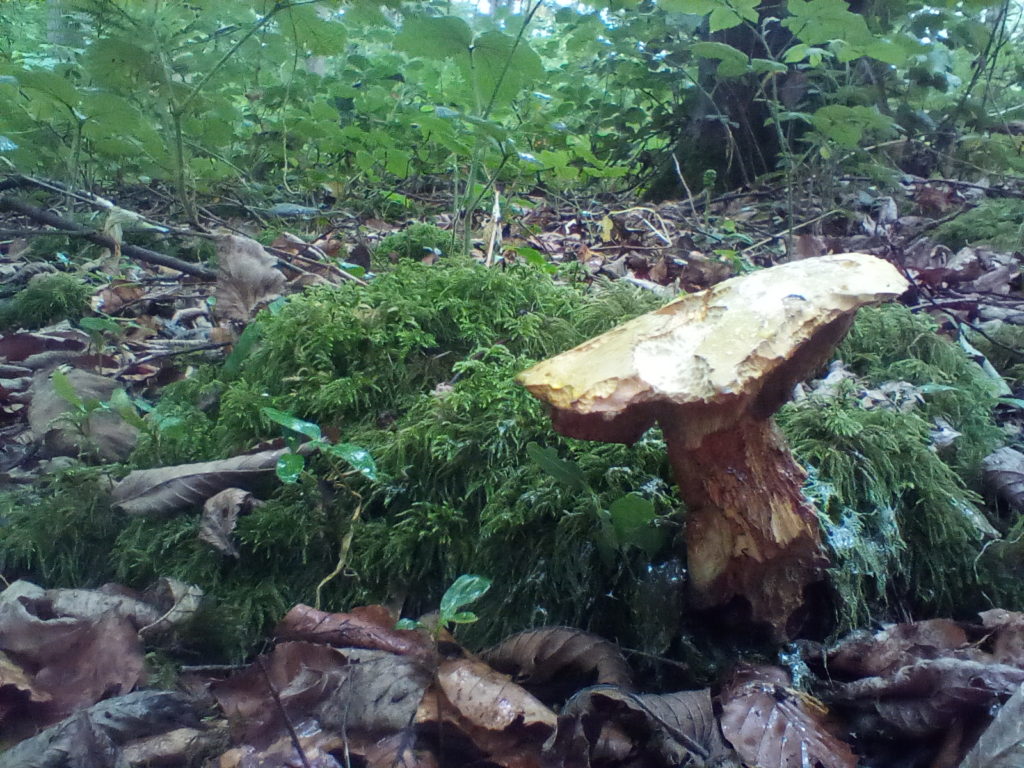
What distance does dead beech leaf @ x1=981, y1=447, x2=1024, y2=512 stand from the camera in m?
1.93

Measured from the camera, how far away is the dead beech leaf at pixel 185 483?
2.03 meters

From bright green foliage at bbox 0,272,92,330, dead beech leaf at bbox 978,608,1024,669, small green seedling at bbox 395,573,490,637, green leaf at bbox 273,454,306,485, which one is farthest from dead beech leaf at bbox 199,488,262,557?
bright green foliage at bbox 0,272,92,330

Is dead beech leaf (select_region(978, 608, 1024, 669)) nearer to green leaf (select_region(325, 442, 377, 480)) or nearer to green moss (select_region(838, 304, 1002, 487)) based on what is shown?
green moss (select_region(838, 304, 1002, 487))

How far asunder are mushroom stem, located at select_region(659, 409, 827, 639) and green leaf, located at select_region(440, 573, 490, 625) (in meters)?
0.49

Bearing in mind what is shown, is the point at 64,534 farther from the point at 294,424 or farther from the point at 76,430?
the point at 294,424

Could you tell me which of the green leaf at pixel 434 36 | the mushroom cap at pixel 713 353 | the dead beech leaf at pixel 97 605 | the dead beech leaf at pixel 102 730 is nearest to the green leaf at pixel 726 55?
the green leaf at pixel 434 36

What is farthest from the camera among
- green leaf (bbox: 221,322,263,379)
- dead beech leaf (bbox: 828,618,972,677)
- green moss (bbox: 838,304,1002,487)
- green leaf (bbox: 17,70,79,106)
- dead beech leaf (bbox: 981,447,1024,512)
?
green leaf (bbox: 17,70,79,106)

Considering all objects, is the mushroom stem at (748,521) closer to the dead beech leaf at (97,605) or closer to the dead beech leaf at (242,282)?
the dead beech leaf at (97,605)

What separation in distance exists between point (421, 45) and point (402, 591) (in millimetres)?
2312

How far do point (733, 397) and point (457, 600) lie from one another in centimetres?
77

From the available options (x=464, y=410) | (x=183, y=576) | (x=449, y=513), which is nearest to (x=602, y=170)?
(x=464, y=410)

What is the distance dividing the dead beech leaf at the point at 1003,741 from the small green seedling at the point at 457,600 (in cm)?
95

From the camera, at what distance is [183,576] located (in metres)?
1.85

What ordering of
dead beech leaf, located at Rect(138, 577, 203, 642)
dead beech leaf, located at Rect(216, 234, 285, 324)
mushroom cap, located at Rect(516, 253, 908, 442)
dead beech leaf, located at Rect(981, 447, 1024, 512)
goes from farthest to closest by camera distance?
dead beech leaf, located at Rect(216, 234, 285, 324) → dead beech leaf, located at Rect(981, 447, 1024, 512) → dead beech leaf, located at Rect(138, 577, 203, 642) → mushroom cap, located at Rect(516, 253, 908, 442)
